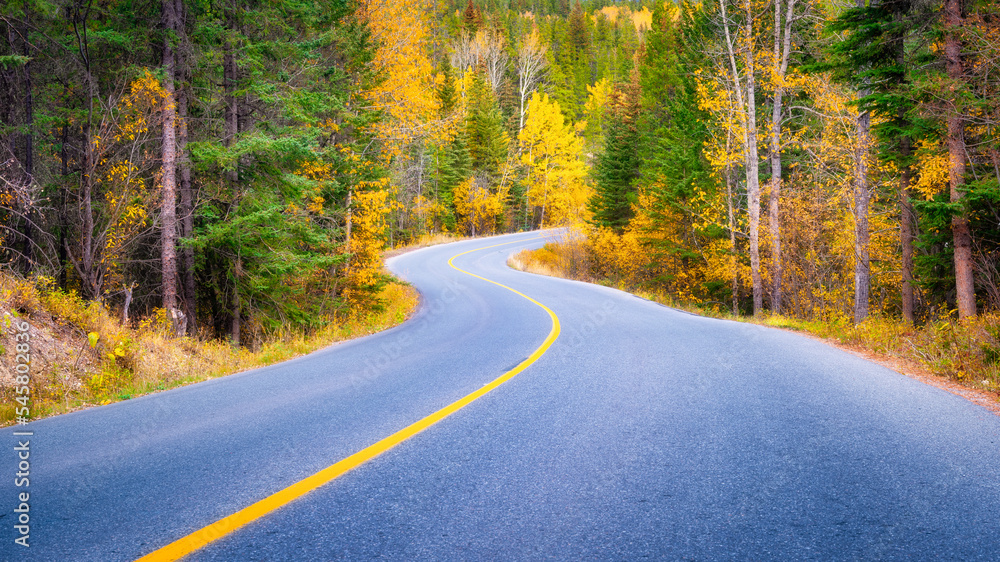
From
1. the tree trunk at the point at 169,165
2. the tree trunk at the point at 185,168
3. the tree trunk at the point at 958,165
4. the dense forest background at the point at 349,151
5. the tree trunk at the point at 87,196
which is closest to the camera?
the tree trunk at the point at 958,165

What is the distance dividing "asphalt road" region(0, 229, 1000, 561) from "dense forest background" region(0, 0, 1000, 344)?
18.6 ft

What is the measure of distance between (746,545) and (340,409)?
143 inches

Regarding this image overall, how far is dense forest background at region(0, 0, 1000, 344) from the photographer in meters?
9.73

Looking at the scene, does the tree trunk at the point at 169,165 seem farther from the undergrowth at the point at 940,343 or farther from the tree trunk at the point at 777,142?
the tree trunk at the point at 777,142

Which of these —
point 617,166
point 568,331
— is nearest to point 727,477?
point 568,331

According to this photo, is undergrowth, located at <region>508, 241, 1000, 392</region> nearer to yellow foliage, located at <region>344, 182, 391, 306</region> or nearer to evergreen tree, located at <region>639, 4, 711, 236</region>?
evergreen tree, located at <region>639, 4, 711, 236</region>

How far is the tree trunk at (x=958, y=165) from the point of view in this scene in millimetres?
8883

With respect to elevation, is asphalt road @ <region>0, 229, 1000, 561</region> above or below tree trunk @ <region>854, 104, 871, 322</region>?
below

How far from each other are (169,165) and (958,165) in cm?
1551

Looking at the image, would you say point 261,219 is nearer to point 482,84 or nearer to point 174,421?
point 174,421

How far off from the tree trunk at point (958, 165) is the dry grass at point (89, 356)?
41.3ft

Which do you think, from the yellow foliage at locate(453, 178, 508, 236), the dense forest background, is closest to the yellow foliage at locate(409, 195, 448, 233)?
the yellow foliage at locate(453, 178, 508, 236)

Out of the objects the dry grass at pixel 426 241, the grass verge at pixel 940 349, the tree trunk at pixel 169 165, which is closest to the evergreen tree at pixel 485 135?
the dry grass at pixel 426 241

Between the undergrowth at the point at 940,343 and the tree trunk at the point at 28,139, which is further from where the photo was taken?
the tree trunk at the point at 28,139
